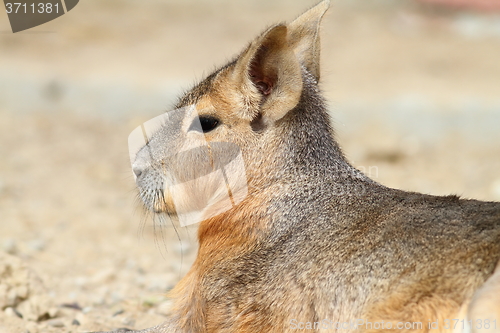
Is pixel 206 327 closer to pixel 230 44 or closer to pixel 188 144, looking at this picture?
pixel 188 144

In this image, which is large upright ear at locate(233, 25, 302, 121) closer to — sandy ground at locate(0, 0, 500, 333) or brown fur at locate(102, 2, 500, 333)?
brown fur at locate(102, 2, 500, 333)

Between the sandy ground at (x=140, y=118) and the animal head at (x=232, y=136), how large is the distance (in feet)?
1.07

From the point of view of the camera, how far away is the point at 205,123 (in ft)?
9.29

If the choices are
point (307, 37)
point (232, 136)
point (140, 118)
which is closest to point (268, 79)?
point (232, 136)

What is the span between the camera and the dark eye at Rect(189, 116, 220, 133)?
2811mm

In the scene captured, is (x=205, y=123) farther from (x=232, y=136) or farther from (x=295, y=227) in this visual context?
(x=295, y=227)

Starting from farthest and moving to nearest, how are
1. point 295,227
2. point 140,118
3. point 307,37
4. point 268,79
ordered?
point 140,118
point 307,37
point 268,79
point 295,227

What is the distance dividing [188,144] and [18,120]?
495cm

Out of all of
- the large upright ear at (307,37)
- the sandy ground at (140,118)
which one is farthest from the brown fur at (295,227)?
the sandy ground at (140,118)

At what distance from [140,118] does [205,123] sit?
14.9ft

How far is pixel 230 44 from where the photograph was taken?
29.7ft

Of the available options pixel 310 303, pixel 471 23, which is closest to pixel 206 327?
pixel 310 303

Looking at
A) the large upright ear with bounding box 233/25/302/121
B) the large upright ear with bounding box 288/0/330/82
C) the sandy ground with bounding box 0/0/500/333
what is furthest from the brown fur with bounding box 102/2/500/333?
the sandy ground with bounding box 0/0/500/333

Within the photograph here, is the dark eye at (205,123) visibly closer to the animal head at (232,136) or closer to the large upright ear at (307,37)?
the animal head at (232,136)
